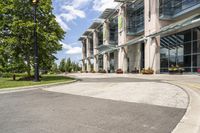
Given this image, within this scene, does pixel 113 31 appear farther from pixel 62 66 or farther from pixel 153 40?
pixel 62 66

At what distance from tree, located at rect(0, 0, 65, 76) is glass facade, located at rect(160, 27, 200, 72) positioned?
58.5ft

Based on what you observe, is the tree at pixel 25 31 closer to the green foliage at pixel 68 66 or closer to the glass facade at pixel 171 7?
the glass facade at pixel 171 7

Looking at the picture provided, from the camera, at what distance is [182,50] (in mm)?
33156

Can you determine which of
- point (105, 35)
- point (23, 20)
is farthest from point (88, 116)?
point (105, 35)

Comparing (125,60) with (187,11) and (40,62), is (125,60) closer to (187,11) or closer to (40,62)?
(187,11)

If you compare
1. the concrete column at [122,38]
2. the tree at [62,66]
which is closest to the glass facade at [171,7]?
the concrete column at [122,38]

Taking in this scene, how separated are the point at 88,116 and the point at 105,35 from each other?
53488 millimetres

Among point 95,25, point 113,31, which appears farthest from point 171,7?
point 95,25

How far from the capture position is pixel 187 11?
A: 1193 inches

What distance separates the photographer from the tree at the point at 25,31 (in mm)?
22234

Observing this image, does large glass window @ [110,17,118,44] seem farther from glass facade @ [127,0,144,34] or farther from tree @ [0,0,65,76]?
tree @ [0,0,65,76]

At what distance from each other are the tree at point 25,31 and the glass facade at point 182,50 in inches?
702

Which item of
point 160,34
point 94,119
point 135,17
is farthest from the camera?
point 135,17

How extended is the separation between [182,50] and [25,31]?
876 inches
